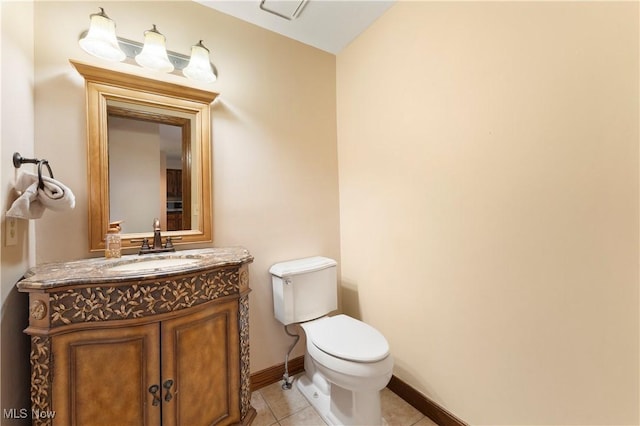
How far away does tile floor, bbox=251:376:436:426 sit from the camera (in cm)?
142

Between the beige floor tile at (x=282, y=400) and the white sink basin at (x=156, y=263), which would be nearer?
the white sink basin at (x=156, y=263)

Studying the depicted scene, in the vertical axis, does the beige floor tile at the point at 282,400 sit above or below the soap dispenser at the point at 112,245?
below

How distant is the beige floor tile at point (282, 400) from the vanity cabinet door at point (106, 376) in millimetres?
701

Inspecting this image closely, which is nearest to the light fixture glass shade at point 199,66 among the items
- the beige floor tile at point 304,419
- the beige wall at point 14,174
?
the beige wall at point 14,174

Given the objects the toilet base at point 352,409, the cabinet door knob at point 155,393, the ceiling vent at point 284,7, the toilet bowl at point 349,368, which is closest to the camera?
the cabinet door knob at point 155,393

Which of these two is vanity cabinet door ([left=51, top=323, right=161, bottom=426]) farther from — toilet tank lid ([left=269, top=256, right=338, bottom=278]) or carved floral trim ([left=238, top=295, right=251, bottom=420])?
toilet tank lid ([left=269, top=256, right=338, bottom=278])

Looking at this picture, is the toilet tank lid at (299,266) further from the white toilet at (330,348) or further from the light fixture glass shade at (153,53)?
the light fixture glass shade at (153,53)

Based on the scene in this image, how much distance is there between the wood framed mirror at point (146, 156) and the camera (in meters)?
1.29

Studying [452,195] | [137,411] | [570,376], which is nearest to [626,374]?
[570,376]

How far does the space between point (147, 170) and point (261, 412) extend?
149 centimetres

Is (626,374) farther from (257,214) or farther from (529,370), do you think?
(257,214)

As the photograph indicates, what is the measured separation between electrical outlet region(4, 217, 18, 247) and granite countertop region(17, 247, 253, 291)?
5.4 inches

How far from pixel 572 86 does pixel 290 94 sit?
1.48 m

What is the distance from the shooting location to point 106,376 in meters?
0.97
